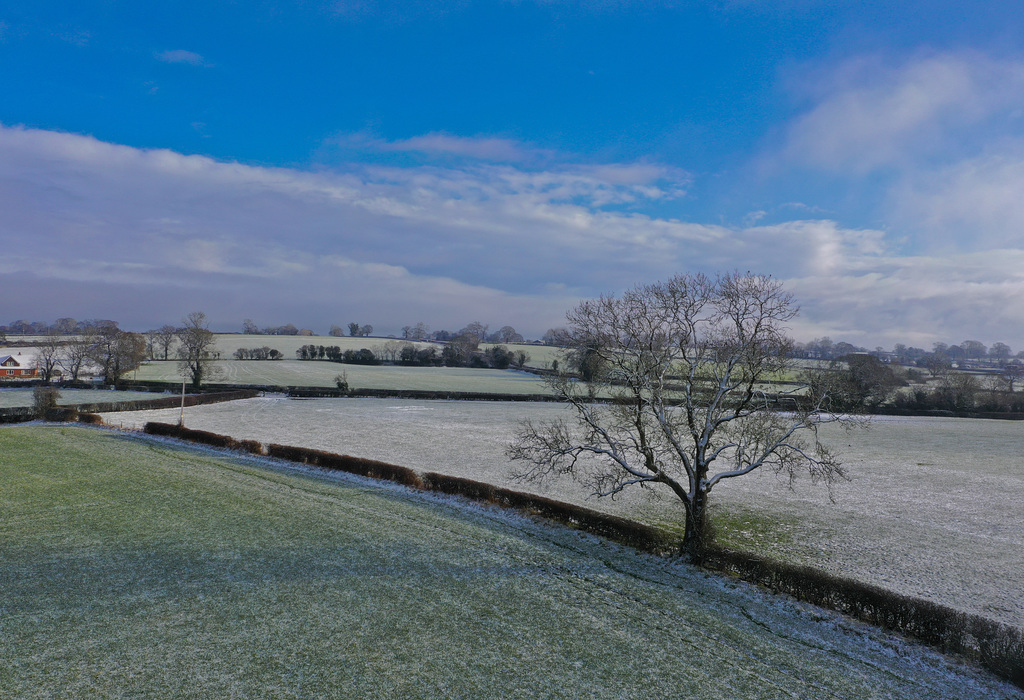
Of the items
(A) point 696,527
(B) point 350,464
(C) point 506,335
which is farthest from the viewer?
(C) point 506,335

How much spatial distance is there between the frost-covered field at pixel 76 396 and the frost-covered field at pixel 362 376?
9975 mm

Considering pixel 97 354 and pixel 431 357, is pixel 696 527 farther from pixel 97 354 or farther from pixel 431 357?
pixel 431 357

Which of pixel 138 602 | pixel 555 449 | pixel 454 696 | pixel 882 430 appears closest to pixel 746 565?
pixel 555 449

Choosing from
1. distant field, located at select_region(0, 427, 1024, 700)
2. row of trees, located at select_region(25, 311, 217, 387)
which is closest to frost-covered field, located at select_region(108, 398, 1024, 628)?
distant field, located at select_region(0, 427, 1024, 700)

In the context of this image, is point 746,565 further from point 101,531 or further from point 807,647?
point 101,531

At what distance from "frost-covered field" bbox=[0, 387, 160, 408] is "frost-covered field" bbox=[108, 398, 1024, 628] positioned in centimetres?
1128

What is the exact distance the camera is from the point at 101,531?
663 inches

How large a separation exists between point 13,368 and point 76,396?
52.6 meters

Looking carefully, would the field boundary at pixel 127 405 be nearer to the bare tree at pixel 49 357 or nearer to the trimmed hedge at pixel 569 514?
the bare tree at pixel 49 357

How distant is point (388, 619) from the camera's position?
11953 millimetres

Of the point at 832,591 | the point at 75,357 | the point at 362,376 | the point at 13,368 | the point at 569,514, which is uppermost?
the point at 75,357

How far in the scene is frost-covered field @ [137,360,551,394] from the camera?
8012 centimetres

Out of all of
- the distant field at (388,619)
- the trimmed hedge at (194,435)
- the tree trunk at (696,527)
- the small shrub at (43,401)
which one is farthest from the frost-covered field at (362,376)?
the distant field at (388,619)

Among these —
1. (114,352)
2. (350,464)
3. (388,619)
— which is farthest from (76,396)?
(388,619)
